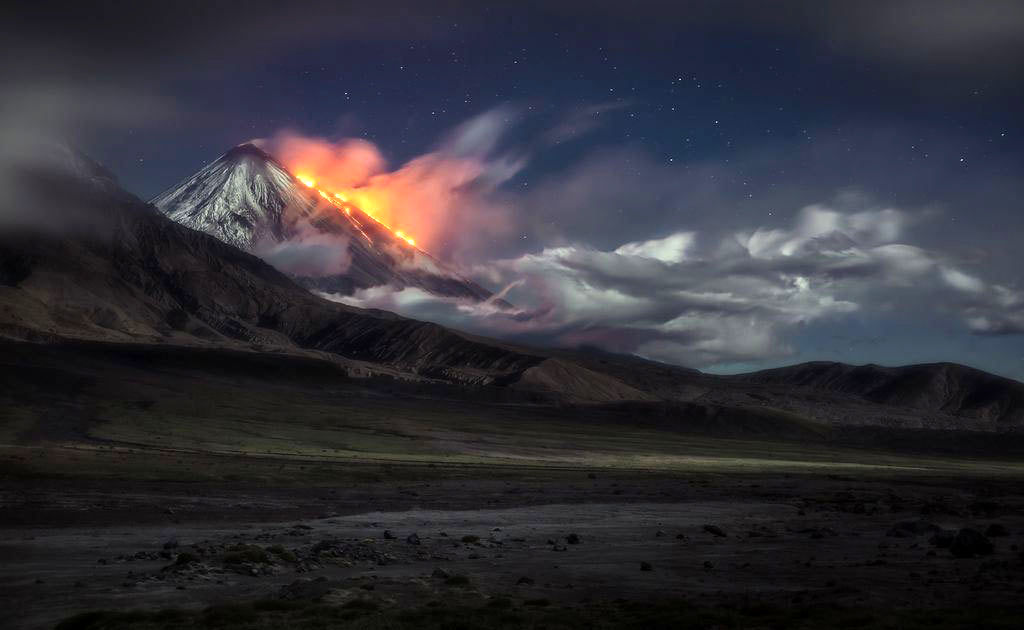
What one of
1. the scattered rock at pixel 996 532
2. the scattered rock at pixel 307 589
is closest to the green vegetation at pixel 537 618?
the scattered rock at pixel 307 589

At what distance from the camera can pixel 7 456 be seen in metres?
71.2

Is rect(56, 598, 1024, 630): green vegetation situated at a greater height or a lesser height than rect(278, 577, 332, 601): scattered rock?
greater

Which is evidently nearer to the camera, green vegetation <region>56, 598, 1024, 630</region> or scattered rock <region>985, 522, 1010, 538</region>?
green vegetation <region>56, 598, 1024, 630</region>

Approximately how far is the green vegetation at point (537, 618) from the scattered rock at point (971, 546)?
12.0 meters

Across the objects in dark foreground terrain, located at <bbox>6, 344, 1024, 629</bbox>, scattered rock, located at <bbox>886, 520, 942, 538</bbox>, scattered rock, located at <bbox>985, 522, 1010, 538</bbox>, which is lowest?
dark foreground terrain, located at <bbox>6, 344, 1024, 629</bbox>

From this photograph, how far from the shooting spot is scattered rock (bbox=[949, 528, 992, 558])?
32188 mm

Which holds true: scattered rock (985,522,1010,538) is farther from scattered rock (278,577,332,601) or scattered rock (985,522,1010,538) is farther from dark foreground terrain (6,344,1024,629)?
scattered rock (278,577,332,601)

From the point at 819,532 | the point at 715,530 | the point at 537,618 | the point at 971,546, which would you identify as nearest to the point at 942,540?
the point at 971,546

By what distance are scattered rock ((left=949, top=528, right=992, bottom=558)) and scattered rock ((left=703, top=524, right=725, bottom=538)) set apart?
39.4 ft

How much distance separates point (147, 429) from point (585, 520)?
91.9 metres

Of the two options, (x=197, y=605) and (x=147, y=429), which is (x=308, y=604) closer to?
(x=197, y=605)

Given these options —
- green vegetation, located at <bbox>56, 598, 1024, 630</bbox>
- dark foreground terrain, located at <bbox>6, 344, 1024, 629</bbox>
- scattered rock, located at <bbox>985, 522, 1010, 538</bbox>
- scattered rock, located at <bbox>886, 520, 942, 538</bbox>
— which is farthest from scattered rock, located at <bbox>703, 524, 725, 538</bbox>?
green vegetation, located at <bbox>56, 598, 1024, 630</bbox>

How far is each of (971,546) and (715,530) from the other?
13348 millimetres

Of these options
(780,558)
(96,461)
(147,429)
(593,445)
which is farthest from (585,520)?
(593,445)
